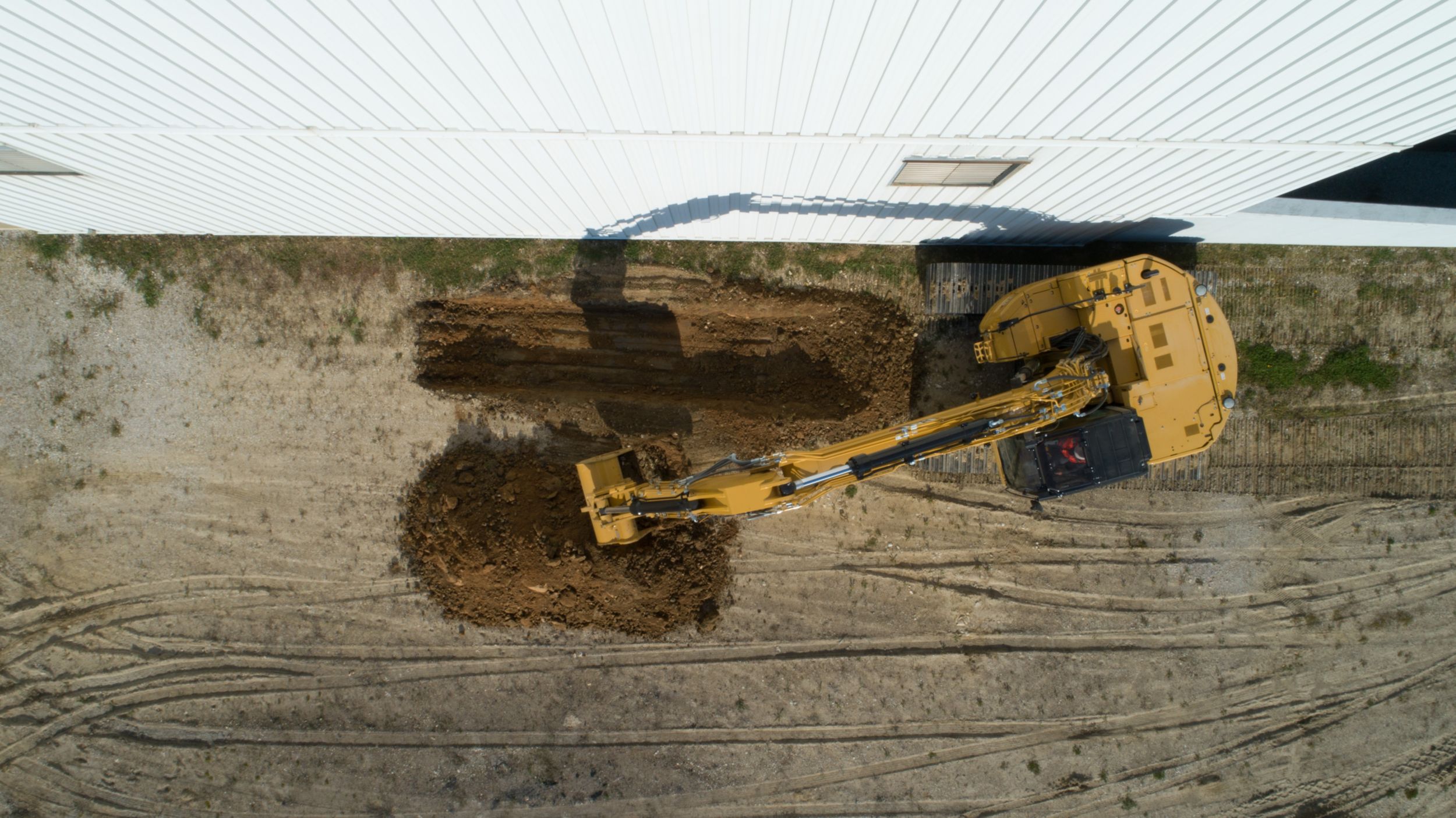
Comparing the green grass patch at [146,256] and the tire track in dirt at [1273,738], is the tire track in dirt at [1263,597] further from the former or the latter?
the green grass patch at [146,256]

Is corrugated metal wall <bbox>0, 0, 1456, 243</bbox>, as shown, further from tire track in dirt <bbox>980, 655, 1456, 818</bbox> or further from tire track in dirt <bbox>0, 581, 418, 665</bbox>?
tire track in dirt <bbox>980, 655, 1456, 818</bbox>

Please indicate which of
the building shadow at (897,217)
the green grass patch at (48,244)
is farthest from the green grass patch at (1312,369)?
the green grass patch at (48,244)

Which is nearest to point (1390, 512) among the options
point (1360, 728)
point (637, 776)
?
point (1360, 728)

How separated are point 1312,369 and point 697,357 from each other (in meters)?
9.02

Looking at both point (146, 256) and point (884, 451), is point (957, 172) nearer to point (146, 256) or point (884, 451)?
point (884, 451)

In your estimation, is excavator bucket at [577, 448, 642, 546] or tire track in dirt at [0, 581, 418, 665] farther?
tire track in dirt at [0, 581, 418, 665]

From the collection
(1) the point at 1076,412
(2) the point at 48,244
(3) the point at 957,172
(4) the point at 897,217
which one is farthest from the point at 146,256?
(1) the point at 1076,412

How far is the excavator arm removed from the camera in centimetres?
771

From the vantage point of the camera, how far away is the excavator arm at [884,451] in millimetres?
7715

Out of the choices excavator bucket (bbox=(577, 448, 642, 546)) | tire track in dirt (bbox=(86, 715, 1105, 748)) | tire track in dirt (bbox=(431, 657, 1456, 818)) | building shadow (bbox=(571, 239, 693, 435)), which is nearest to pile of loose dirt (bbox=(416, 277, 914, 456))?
building shadow (bbox=(571, 239, 693, 435))

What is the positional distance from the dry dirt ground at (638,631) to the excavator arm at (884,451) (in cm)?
184

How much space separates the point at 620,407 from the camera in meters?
9.91

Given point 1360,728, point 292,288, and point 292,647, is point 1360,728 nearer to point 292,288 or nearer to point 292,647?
point 292,647

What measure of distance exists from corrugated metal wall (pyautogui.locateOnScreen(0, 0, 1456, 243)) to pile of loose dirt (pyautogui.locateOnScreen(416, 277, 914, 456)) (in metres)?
1.76
